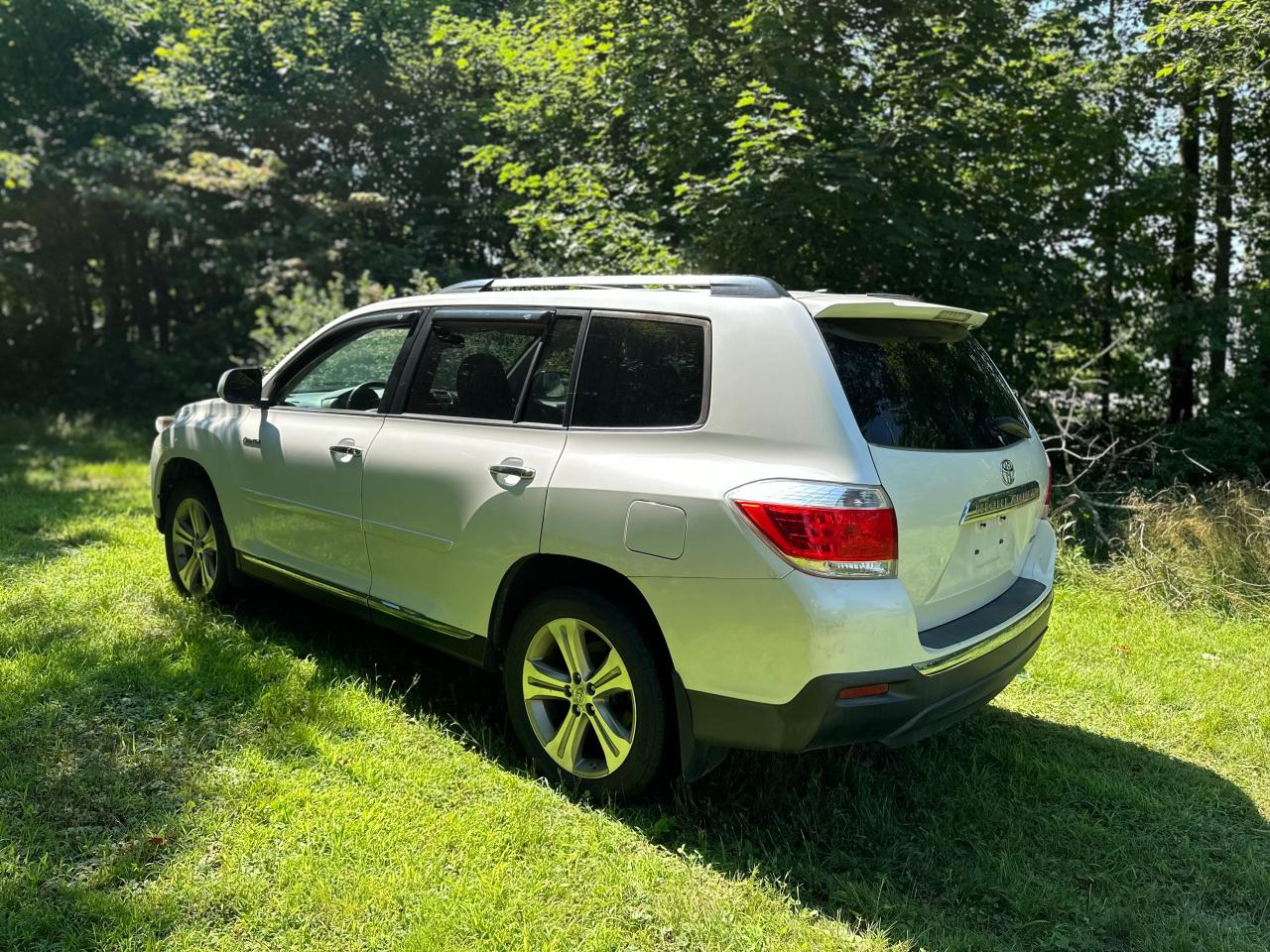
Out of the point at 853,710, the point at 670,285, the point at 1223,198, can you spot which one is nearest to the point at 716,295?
the point at 670,285

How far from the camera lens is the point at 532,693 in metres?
3.46

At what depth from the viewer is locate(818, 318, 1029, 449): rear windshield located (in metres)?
3.00

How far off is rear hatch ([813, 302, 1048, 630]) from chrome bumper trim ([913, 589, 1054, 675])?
12cm

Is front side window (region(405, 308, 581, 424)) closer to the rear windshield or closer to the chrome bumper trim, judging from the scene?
the rear windshield

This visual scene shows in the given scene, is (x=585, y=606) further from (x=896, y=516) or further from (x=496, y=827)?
(x=896, y=516)

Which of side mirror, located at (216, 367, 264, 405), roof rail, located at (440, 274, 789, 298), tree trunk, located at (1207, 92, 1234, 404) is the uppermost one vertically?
tree trunk, located at (1207, 92, 1234, 404)

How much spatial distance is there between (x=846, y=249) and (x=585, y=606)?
20.3 ft

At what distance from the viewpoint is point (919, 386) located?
3.22 m

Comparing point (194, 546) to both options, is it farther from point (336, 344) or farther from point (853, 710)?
point (853, 710)

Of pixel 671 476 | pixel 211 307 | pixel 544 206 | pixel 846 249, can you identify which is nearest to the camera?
pixel 671 476

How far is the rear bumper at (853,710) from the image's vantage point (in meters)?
2.76

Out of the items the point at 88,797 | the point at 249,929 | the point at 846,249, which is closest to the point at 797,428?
the point at 249,929

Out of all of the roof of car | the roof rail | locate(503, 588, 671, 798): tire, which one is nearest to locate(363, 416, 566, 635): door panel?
locate(503, 588, 671, 798): tire

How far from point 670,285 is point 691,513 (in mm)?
1053
